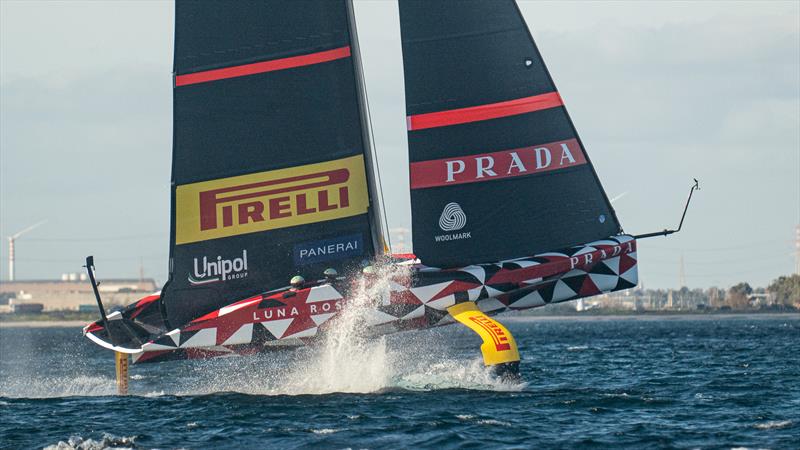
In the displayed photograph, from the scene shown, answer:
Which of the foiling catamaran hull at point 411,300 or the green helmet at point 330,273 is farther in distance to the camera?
the green helmet at point 330,273

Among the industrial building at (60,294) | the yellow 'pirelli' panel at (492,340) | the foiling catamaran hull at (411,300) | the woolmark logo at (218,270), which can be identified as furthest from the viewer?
the industrial building at (60,294)

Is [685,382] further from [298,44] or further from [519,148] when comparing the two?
[298,44]

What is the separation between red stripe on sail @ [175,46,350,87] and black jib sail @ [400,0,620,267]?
138 centimetres

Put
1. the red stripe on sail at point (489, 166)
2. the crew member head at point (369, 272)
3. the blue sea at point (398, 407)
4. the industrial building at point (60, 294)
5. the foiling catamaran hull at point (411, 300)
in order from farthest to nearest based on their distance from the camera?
1. the industrial building at point (60, 294)
2. the red stripe on sail at point (489, 166)
3. the crew member head at point (369, 272)
4. the foiling catamaran hull at point (411, 300)
5. the blue sea at point (398, 407)

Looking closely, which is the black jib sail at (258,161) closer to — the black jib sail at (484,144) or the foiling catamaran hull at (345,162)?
the foiling catamaran hull at (345,162)

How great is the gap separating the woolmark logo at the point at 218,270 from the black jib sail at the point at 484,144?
10.8 ft

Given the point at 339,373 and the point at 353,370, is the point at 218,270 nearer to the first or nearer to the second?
the point at 339,373

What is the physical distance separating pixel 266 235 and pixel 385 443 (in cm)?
708

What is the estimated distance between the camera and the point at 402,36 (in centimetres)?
2389

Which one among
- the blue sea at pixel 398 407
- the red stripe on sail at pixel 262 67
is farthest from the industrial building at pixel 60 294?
the red stripe on sail at pixel 262 67

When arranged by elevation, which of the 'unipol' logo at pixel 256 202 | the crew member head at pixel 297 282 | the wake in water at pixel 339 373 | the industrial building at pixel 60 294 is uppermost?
the industrial building at pixel 60 294

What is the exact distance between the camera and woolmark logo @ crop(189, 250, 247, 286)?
940 inches

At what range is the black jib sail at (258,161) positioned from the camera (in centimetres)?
2373

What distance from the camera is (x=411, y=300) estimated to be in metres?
22.9
